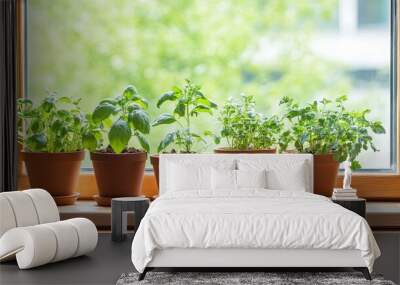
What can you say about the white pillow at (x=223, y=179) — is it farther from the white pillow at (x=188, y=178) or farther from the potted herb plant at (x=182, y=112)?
the potted herb plant at (x=182, y=112)

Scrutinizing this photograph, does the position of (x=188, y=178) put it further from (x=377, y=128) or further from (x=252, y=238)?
(x=377, y=128)

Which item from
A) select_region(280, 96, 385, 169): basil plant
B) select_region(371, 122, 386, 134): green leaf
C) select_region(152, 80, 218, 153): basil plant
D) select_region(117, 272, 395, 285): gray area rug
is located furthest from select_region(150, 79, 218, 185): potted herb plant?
select_region(117, 272, 395, 285): gray area rug

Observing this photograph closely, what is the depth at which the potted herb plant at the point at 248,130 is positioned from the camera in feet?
25.6

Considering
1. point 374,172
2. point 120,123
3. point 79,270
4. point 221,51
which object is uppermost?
point 221,51

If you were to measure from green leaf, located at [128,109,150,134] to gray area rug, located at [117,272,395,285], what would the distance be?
232 centimetres

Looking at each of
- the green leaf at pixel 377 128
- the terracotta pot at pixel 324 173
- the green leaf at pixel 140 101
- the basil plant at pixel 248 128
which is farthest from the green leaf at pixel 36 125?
the green leaf at pixel 377 128

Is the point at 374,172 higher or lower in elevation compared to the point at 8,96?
lower

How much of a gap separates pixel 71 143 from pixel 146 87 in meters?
1.09

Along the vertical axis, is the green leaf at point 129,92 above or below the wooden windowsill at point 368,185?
above

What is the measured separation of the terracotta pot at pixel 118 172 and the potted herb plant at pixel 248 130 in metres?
0.80

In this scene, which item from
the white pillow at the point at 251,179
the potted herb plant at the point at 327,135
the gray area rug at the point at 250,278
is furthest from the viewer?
the potted herb plant at the point at 327,135

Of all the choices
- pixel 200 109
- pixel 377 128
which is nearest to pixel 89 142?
pixel 200 109

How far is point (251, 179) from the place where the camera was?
6672 millimetres

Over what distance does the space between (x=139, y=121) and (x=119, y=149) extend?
1.06 ft
